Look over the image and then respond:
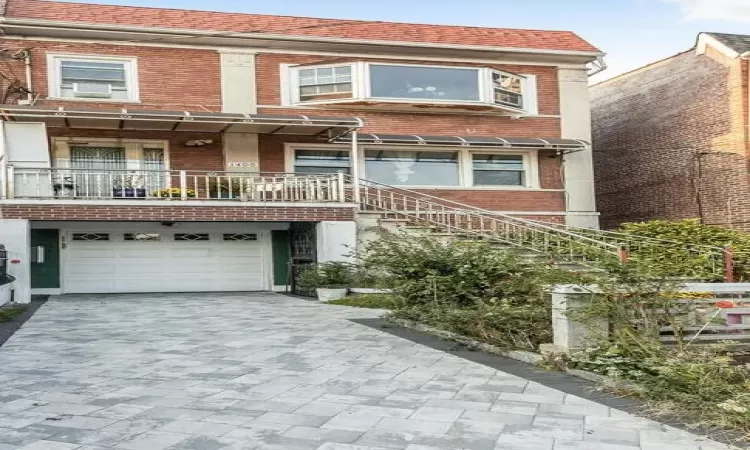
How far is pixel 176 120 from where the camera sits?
1556 cm

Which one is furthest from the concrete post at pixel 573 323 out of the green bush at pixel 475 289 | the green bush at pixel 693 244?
the green bush at pixel 693 244

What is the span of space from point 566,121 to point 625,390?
50.5ft

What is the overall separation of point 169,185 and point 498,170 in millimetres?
9128

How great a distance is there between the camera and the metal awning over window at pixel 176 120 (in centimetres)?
1467

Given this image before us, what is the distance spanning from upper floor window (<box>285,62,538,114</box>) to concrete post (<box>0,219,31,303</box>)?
717cm

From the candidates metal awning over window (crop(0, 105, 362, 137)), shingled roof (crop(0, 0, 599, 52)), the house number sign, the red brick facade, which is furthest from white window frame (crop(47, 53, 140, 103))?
the house number sign

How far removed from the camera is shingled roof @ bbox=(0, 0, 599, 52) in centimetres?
1684

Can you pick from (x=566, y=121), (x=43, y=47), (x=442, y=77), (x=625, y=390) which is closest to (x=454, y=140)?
(x=442, y=77)

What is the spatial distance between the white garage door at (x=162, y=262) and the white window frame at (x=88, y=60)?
327 centimetres

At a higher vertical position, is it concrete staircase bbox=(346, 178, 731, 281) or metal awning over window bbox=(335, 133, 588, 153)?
metal awning over window bbox=(335, 133, 588, 153)

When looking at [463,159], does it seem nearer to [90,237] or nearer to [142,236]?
[142,236]

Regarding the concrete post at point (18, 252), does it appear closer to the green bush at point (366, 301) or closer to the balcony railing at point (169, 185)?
the balcony railing at point (169, 185)

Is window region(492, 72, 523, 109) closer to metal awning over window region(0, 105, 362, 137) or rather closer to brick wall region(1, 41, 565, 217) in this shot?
brick wall region(1, 41, 565, 217)

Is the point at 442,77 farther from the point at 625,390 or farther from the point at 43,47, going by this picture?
the point at 625,390
